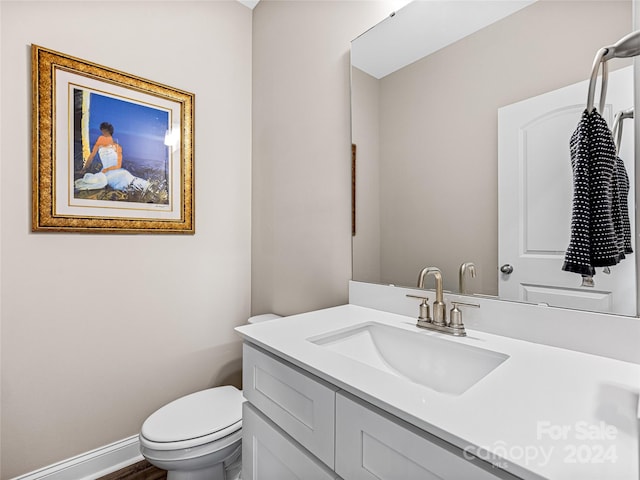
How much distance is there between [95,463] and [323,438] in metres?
1.35

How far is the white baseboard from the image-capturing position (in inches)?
52.3

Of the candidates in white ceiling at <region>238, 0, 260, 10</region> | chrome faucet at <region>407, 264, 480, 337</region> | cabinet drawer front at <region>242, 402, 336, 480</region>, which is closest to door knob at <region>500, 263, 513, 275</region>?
chrome faucet at <region>407, 264, 480, 337</region>

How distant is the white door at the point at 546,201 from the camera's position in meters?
0.78

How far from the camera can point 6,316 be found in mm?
1255

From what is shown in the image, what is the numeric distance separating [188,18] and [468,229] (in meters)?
1.76

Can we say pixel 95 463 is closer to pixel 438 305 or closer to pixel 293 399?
pixel 293 399

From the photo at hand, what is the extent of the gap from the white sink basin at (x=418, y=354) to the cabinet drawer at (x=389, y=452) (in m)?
0.33

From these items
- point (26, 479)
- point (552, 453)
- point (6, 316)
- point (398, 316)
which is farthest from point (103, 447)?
point (552, 453)

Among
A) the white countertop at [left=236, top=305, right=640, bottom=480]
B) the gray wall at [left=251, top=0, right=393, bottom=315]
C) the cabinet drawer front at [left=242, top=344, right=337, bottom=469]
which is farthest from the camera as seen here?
the gray wall at [left=251, top=0, right=393, bottom=315]

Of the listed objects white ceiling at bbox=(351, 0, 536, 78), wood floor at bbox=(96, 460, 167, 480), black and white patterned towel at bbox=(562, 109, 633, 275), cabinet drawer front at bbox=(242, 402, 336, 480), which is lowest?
wood floor at bbox=(96, 460, 167, 480)

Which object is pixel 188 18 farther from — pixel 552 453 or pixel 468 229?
pixel 552 453

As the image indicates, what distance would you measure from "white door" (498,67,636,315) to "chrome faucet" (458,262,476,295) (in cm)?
8

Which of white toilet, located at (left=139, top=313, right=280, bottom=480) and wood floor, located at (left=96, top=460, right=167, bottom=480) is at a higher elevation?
white toilet, located at (left=139, top=313, right=280, bottom=480)

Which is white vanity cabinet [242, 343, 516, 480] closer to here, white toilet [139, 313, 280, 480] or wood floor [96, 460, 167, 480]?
white toilet [139, 313, 280, 480]
